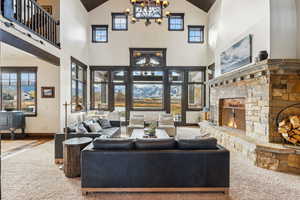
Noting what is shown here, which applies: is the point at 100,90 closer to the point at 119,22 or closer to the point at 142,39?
the point at 142,39

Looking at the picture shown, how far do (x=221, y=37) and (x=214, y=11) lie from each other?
2121mm

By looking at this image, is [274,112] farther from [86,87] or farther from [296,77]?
[86,87]

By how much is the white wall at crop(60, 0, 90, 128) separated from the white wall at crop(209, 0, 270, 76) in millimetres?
5367

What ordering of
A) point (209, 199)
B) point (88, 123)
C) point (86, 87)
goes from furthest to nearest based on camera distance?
1. point (86, 87)
2. point (88, 123)
3. point (209, 199)

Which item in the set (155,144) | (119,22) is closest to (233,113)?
(155,144)

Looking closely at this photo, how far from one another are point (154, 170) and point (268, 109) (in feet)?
9.38

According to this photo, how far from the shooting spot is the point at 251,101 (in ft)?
14.7

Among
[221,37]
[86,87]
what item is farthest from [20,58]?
[221,37]

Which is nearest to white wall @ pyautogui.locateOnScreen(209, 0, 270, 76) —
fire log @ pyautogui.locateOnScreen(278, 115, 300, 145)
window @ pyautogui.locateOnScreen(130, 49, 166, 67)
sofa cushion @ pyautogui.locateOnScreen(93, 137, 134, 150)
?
fire log @ pyautogui.locateOnScreen(278, 115, 300, 145)

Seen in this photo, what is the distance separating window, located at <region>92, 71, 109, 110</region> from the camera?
8.96 meters

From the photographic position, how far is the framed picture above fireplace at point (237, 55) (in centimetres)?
467

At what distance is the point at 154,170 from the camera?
264cm

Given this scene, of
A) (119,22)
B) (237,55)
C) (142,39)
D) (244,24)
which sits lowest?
(237,55)

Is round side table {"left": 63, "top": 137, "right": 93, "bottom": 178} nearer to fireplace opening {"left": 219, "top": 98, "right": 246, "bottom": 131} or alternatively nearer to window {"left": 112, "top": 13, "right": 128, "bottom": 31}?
fireplace opening {"left": 219, "top": 98, "right": 246, "bottom": 131}
